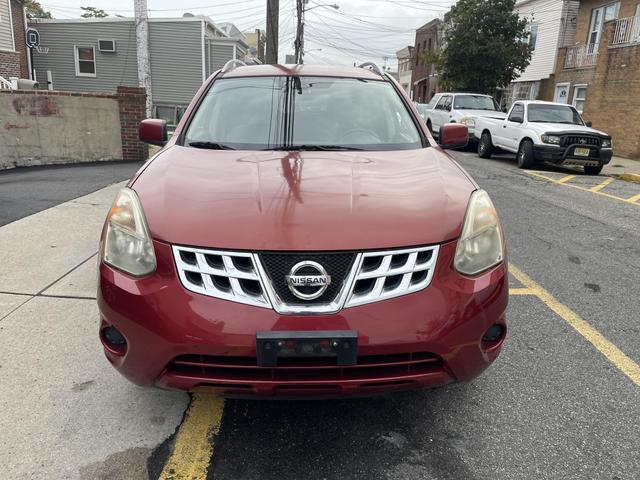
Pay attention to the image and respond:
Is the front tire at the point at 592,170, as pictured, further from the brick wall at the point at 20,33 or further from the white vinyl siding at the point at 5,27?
the brick wall at the point at 20,33

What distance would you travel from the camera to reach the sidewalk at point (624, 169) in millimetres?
12116

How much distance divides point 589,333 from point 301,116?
8.10ft

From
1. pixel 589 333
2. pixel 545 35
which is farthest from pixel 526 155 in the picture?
pixel 545 35

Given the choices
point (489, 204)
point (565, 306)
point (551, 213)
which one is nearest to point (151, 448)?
point (489, 204)

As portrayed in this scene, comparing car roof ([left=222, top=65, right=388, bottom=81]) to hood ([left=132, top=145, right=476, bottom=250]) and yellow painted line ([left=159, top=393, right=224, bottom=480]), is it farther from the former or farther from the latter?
yellow painted line ([left=159, top=393, right=224, bottom=480])

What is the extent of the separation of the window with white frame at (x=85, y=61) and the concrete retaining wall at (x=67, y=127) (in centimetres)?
1509

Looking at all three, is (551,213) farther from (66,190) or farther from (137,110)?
(137,110)

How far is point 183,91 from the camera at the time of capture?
911 inches

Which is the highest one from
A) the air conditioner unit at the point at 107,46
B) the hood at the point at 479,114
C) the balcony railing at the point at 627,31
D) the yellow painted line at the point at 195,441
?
the balcony railing at the point at 627,31

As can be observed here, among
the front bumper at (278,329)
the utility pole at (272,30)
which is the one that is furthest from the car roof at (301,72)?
the utility pole at (272,30)

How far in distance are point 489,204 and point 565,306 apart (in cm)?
203

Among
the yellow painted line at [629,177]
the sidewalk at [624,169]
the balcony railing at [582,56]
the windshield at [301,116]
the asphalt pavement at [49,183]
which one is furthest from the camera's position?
the balcony railing at [582,56]

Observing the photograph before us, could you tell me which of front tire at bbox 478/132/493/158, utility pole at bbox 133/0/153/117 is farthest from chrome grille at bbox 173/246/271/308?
utility pole at bbox 133/0/153/117

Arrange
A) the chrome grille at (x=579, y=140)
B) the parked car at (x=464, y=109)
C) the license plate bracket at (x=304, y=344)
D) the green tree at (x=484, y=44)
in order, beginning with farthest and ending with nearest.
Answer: the green tree at (x=484, y=44) < the parked car at (x=464, y=109) < the chrome grille at (x=579, y=140) < the license plate bracket at (x=304, y=344)
